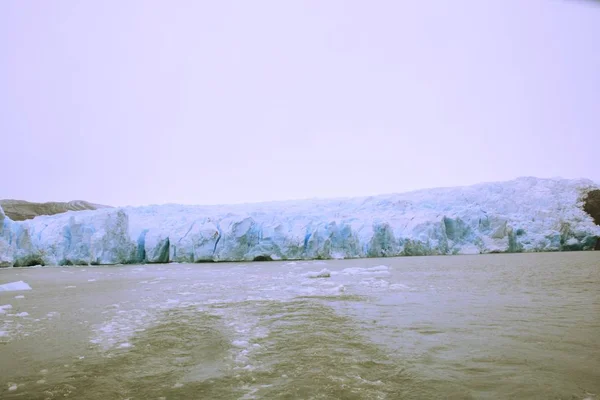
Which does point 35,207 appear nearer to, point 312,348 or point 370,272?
point 370,272

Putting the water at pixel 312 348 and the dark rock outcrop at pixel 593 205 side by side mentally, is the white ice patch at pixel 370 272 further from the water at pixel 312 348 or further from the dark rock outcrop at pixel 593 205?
the dark rock outcrop at pixel 593 205

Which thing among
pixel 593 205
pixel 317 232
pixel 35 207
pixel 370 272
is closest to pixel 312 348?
pixel 370 272

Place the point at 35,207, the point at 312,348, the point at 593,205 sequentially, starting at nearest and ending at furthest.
A: the point at 312,348 → the point at 593,205 → the point at 35,207

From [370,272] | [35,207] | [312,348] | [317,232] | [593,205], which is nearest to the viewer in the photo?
[312,348]

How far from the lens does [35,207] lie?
44.5 metres

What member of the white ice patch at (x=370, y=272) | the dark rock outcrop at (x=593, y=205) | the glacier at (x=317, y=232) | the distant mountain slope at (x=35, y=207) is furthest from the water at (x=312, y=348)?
the distant mountain slope at (x=35, y=207)

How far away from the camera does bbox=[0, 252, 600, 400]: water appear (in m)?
2.33

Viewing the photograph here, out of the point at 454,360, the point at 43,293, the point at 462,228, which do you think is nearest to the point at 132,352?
the point at 454,360

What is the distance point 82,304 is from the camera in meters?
6.18

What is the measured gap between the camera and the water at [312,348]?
2.33 m

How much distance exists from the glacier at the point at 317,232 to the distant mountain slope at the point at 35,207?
2431 cm

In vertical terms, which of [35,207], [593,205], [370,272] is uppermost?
[35,207]

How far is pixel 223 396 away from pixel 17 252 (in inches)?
815

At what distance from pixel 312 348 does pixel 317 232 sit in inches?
655
